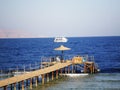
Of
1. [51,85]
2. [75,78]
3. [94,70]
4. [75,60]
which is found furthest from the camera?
[94,70]

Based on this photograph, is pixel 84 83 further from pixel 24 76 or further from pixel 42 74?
pixel 24 76

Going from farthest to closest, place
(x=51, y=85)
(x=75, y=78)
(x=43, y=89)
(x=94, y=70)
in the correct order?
(x=94, y=70) → (x=75, y=78) → (x=51, y=85) → (x=43, y=89)

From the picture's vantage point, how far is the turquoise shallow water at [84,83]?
4078 centimetres

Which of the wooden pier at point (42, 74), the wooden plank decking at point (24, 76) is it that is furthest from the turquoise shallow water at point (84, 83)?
the wooden plank decking at point (24, 76)

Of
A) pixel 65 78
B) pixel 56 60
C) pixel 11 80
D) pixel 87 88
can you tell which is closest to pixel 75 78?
pixel 65 78

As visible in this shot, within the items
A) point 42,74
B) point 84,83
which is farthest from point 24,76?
point 84,83

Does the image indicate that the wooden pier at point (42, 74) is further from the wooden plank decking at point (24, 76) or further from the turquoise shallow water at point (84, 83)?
the turquoise shallow water at point (84, 83)

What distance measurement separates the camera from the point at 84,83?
44.3 metres

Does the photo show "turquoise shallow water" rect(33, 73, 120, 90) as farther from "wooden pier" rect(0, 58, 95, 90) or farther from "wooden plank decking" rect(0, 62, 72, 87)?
"wooden plank decking" rect(0, 62, 72, 87)

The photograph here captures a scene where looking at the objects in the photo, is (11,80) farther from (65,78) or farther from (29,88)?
(65,78)

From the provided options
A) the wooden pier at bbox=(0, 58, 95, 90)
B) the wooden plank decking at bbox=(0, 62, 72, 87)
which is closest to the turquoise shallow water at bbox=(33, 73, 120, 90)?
the wooden pier at bbox=(0, 58, 95, 90)

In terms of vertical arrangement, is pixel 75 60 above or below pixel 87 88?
above

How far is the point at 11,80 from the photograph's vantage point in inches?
1394

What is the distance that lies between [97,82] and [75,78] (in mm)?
4348
